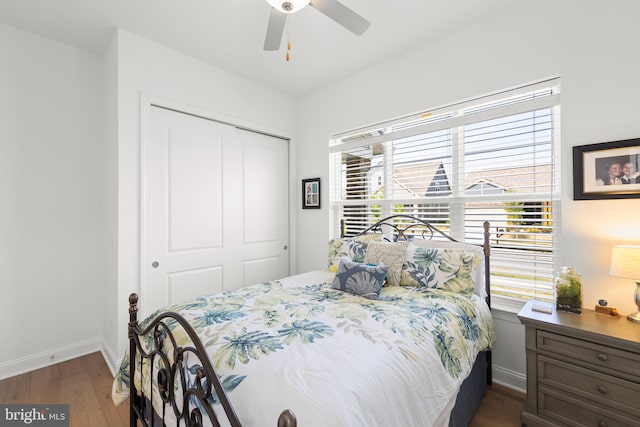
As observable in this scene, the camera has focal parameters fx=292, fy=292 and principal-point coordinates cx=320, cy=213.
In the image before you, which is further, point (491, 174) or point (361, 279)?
point (491, 174)

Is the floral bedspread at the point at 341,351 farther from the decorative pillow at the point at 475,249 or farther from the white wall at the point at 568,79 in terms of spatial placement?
the white wall at the point at 568,79

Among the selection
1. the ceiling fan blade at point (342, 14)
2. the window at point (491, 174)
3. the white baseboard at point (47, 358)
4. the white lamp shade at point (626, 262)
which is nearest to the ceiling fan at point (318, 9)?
the ceiling fan blade at point (342, 14)

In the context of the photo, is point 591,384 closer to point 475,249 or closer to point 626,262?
point 626,262

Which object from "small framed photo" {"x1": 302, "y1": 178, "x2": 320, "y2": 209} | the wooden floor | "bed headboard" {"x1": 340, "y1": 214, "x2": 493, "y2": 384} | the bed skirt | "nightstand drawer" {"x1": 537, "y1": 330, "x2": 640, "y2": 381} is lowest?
the wooden floor

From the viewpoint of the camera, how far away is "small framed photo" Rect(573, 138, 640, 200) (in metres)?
1.72

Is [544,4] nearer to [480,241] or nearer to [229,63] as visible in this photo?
[480,241]

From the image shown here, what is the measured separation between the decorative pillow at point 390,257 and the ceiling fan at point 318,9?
5.06 feet

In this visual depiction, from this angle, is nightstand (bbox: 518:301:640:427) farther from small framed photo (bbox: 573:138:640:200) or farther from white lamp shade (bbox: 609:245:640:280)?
small framed photo (bbox: 573:138:640:200)

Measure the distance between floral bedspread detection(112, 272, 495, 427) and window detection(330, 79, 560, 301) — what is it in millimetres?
520

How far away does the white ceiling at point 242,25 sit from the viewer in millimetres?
2162

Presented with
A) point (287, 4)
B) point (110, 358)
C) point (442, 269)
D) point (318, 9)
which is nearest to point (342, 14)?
point (318, 9)

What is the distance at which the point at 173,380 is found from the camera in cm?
120

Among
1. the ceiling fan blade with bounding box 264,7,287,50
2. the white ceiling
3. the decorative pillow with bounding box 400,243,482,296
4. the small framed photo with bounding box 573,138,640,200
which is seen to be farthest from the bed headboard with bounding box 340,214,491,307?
the ceiling fan blade with bounding box 264,7,287,50

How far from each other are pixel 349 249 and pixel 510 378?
1.55 metres
